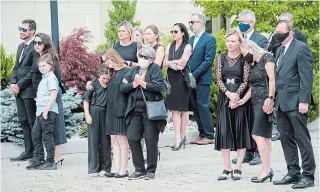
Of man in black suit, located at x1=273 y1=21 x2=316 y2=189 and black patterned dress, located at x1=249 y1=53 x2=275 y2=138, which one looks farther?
black patterned dress, located at x1=249 y1=53 x2=275 y2=138

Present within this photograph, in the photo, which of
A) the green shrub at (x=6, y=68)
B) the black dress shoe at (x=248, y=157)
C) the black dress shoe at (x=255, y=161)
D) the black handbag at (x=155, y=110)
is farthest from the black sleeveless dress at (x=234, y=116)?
the green shrub at (x=6, y=68)

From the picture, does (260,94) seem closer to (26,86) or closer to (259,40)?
(259,40)

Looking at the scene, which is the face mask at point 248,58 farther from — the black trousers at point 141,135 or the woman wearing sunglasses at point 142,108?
the black trousers at point 141,135

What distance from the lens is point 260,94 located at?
9812mm

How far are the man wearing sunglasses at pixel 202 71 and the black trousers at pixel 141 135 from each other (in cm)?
253

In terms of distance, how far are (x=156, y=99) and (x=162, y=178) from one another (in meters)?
1.01

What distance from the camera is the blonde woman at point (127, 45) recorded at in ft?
36.3

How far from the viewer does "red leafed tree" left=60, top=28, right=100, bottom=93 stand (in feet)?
45.9

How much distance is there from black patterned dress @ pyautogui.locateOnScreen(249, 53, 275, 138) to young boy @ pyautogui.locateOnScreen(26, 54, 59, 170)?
276cm

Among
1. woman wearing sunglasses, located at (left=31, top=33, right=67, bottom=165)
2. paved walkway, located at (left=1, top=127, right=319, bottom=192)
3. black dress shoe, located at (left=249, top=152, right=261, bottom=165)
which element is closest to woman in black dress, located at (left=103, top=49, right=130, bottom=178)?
paved walkway, located at (left=1, top=127, right=319, bottom=192)

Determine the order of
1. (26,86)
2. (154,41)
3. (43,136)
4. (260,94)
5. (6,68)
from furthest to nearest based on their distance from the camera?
(6,68)
(154,41)
(26,86)
(43,136)
(260,94)

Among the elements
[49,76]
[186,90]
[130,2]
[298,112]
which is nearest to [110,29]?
[130,2]

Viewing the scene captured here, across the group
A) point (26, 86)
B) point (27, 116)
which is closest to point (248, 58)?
point (26, 86)

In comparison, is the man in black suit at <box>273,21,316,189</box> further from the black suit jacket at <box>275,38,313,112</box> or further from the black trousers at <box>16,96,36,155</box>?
the black trousers at <box>16,96,36,155</box>
